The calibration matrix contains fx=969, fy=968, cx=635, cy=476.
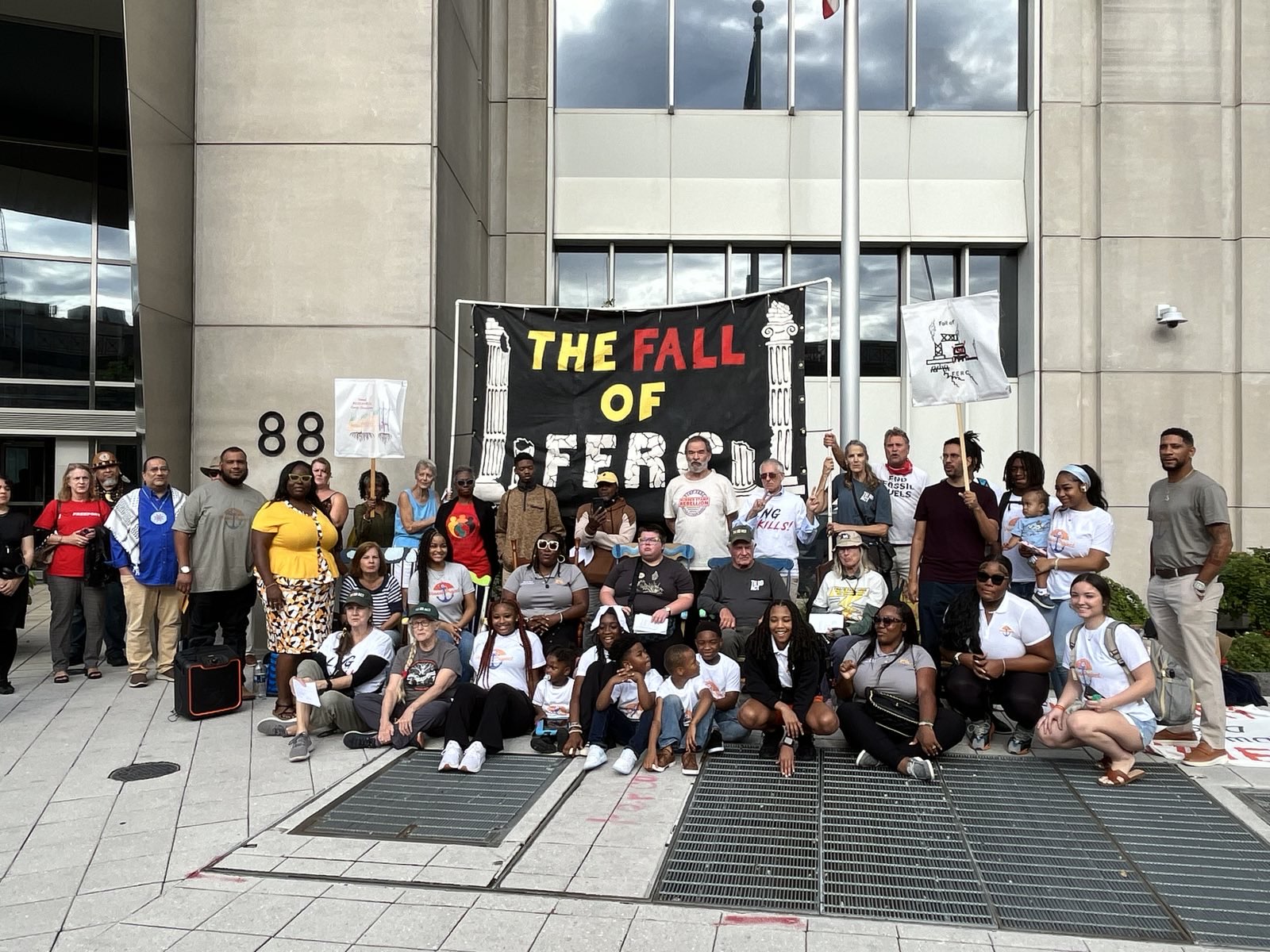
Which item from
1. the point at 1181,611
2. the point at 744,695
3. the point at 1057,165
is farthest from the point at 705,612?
the point at 1057,165

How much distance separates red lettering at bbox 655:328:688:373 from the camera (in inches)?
380

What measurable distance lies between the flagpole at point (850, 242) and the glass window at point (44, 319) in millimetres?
12995

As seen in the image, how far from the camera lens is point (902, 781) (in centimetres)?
615

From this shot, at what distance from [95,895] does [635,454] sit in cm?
598

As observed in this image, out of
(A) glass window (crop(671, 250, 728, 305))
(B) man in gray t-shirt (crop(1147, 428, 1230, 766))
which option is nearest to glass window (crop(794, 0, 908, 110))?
(A) glass window (crop(671, 250, 728, 305))

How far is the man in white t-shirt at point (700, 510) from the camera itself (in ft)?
27.2

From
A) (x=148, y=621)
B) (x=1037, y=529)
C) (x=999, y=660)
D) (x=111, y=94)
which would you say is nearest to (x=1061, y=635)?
(x=999, y=660)

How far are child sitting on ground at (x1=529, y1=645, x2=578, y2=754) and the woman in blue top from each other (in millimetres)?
2370

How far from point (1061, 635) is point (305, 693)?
17.8ft

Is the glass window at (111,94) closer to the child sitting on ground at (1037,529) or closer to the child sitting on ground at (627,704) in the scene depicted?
the child sitting on ground at (627,704)

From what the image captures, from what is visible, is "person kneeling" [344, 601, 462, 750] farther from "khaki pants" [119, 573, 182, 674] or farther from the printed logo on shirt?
"khaki pants" [119, 573, 182, 674]

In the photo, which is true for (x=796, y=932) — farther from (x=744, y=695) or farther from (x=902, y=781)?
(x=744, y=695)

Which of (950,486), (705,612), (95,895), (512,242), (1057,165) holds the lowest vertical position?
(95,895)

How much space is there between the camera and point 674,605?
25.0 feet
